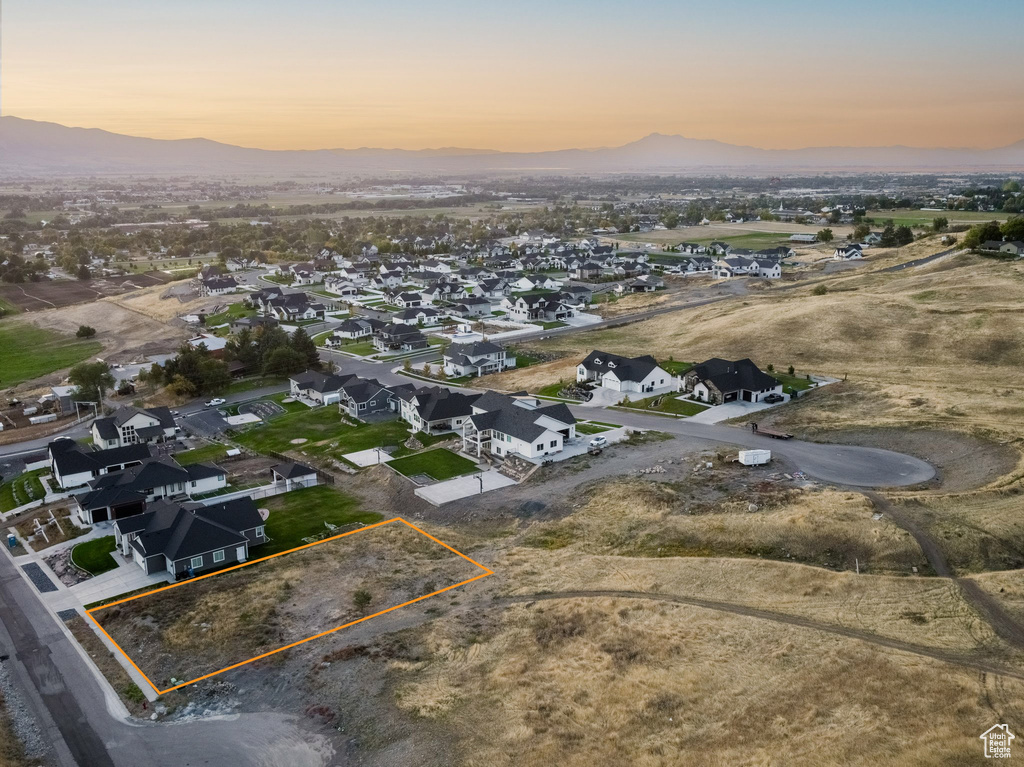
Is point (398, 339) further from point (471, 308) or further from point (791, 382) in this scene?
point (791, 382)

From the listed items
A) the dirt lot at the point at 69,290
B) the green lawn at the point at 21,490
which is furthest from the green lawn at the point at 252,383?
the dirt lot at the point at 69,290

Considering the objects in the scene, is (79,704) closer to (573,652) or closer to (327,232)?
(573,652)

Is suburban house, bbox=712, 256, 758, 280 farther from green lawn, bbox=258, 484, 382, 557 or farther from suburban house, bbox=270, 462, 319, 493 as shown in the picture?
green lawn, bbox=258, 484, 382, 557

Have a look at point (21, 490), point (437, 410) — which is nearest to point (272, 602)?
point (437, 410)

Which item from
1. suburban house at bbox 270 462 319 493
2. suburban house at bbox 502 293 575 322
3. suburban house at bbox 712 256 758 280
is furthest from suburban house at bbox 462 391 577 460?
suburban house at bbox 712 256 758 280

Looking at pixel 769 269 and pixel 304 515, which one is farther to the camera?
pixel 769 269

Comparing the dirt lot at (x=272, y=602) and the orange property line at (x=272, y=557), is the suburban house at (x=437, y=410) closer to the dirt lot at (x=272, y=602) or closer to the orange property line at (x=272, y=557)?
the orange property line at (x=272, y=557)
